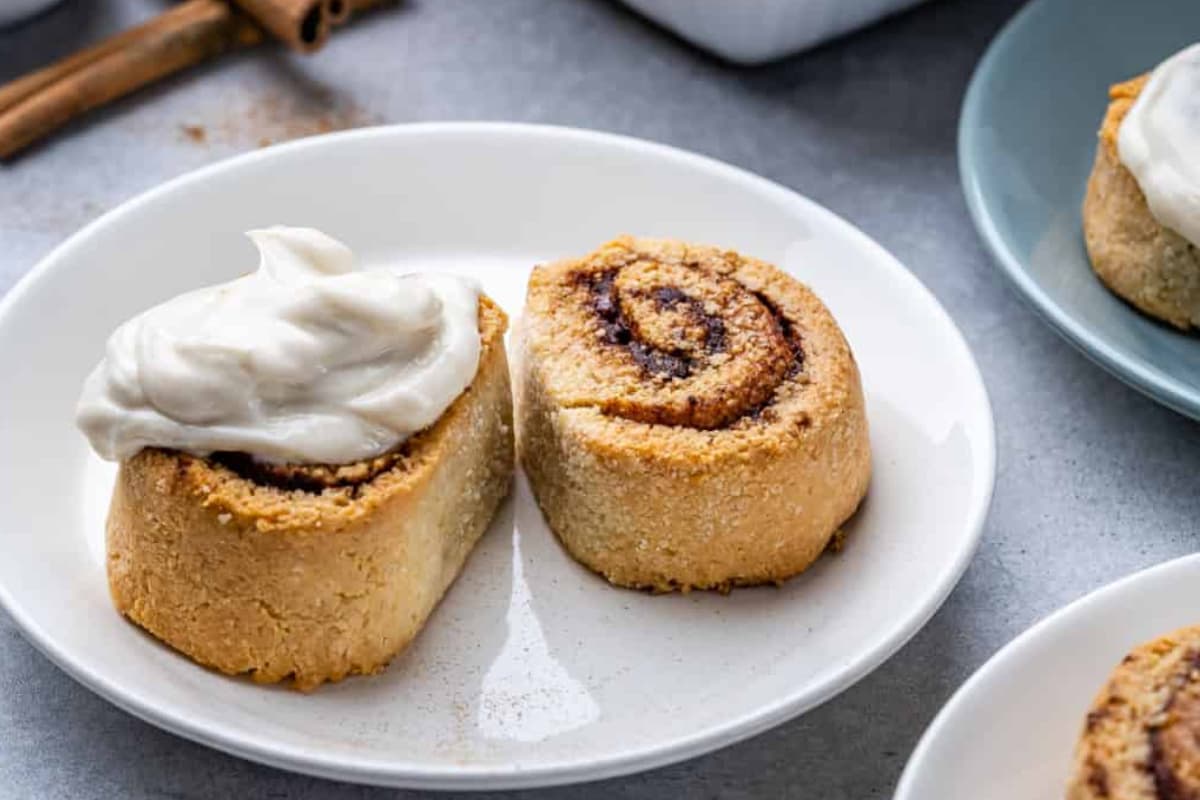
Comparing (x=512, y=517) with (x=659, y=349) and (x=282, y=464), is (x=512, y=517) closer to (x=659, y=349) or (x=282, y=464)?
(x=659, y=349)

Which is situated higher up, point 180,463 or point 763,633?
point 180,463

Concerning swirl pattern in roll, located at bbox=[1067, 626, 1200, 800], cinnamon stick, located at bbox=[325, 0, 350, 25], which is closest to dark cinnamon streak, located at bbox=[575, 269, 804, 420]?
swirl pattern in roll, located at bbox=[1067, 626, 1200, 800]

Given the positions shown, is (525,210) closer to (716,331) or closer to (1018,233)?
(716,331)

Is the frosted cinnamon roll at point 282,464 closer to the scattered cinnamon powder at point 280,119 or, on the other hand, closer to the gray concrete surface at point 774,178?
the gray concrete surface at point 774,178

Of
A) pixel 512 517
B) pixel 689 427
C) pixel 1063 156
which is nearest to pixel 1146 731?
pixel 689 427

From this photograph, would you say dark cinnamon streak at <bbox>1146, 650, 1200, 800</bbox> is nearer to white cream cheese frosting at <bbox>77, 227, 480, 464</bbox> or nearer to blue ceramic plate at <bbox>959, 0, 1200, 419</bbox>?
blue ceramic plate at <bbox>959, 0, 1200, 419</bbox>

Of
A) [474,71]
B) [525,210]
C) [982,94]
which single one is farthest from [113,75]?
[982,94]
